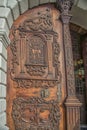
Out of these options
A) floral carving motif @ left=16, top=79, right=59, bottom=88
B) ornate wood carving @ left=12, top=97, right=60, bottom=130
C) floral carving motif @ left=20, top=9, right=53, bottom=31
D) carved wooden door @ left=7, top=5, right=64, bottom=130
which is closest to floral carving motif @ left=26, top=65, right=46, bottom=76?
carved wooden door @ left=7, top=5, right=64, bottom=130

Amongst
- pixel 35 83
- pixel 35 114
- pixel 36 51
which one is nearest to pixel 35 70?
pixel 35 83

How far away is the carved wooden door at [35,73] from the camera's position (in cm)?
627

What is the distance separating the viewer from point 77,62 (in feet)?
25.2

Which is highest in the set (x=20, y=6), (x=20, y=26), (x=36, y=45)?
(x=20, y=6)

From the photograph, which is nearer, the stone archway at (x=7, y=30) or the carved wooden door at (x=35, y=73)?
the stone archway at (x=7, y=30)

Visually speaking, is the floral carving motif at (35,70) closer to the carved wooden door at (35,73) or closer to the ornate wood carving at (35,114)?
the carved wooden door at (35,73)

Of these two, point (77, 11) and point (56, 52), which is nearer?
point (56, 52)

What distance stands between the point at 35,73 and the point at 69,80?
0.82 m

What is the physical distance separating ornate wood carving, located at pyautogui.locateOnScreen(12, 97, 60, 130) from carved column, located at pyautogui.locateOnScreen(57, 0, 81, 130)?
295 millimetres

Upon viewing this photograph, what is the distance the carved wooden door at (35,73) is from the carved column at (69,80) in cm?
14

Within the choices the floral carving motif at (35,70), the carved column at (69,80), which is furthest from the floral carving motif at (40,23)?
the floral carving motif at (35,70)

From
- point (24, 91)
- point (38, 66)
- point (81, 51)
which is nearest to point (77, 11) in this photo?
point (81, 51)

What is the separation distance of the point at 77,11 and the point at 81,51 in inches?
46.3

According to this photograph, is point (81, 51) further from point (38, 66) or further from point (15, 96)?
point (15, 96)
